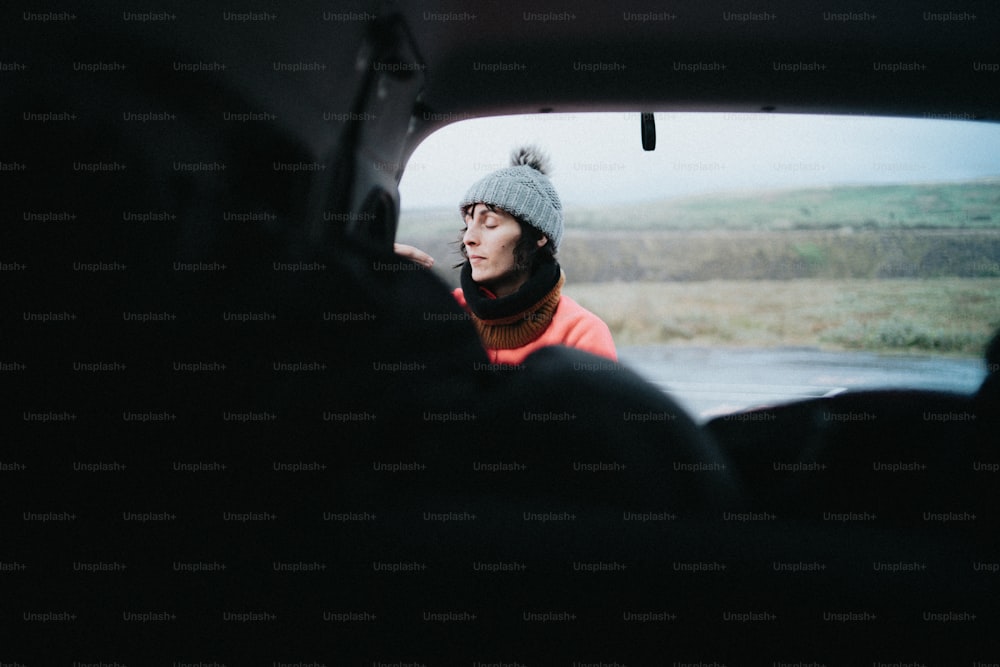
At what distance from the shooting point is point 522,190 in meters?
1.55

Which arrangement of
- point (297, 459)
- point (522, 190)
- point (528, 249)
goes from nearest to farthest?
point (297, 459) → point (522, 190) → point (528, 249)

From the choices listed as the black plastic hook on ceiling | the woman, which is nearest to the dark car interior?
the woman

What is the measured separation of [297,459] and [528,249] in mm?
798

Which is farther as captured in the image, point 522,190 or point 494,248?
point 494,248

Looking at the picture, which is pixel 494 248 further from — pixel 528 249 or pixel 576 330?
pixel 576 330

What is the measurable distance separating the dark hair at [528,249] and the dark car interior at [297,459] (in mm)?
412

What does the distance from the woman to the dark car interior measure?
1.16ft

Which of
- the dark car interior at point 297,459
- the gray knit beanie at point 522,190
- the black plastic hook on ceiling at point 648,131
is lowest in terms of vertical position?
the dark car interior at point 297,459

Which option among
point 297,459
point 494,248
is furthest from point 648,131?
point 297,459

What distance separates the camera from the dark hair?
1.61 metres

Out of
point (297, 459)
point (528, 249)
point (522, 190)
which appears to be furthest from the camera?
point (528, 249)

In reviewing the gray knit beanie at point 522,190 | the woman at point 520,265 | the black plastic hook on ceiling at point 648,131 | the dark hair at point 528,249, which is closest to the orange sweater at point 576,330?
the woman at point 520,265

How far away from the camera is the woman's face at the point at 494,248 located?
1.61m

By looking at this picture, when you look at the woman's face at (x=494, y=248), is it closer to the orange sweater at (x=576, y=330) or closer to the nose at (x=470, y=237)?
the nose at (x=470, y=237)
